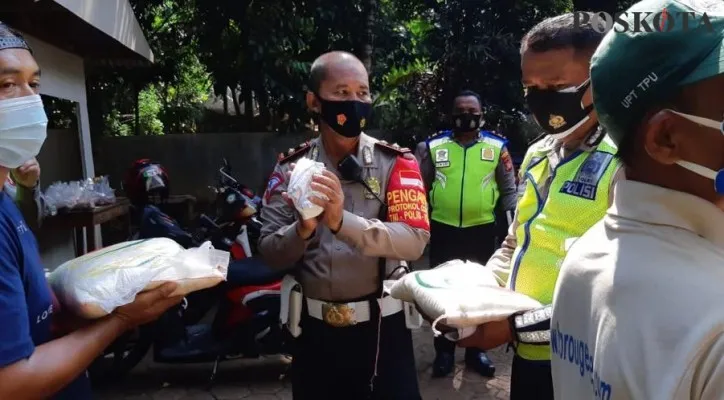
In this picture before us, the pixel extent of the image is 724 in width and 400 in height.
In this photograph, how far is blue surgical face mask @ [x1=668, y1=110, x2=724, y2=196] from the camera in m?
0.79

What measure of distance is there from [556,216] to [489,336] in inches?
15.2

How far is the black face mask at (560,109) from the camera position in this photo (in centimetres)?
162

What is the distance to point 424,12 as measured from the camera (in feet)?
26.0

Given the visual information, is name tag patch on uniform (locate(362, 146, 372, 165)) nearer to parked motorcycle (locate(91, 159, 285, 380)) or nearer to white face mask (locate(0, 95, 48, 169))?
white face mask (locate(0, 95, 48, 169))

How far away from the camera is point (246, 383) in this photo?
13.3 ft

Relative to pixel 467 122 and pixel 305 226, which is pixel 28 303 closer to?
pixel 305 226

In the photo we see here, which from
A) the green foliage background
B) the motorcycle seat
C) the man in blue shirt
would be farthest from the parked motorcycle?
the green foliage background

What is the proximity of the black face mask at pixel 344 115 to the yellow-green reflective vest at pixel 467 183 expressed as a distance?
1993 millimetres

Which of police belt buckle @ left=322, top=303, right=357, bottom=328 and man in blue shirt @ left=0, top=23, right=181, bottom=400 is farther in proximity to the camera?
→ police belt buckle @ left=322, top=303, right=357, bottom=328

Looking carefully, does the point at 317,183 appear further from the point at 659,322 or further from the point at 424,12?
the point at 424,12

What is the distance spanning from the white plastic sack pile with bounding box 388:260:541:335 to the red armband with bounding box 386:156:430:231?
366 mm

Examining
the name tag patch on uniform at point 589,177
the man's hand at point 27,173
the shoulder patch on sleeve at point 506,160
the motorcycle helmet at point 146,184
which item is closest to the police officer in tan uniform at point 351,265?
the name tag patch on uniform at point 589,177

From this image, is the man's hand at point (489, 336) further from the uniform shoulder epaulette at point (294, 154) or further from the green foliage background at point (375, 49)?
the green foliage background at point (375, 49)

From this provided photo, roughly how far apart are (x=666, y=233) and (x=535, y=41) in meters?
1.03
